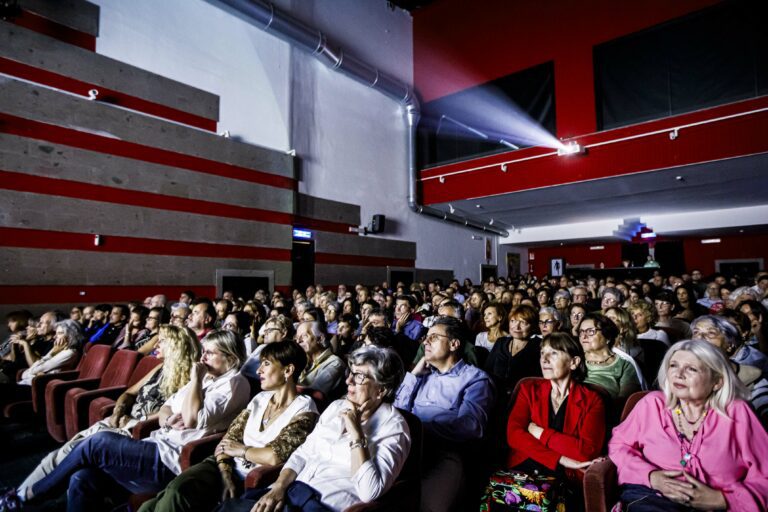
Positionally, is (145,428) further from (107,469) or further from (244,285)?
(244,285)

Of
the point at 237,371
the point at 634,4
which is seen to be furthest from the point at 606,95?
the point at 237,371

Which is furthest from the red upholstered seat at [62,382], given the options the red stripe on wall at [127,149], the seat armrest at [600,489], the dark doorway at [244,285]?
the dark doorway at [244,285]

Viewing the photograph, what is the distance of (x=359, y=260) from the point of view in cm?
944

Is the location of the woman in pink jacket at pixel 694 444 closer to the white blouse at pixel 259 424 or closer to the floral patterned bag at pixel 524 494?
the floral patterned bag at pixel 524 494

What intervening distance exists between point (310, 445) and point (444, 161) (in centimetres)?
963

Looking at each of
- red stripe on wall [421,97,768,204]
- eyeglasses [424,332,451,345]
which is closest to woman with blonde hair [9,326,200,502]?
eyeglasses [424,332,451,345]

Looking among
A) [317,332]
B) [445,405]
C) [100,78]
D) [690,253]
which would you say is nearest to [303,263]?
[100,78]

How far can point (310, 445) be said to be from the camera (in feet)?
5.48

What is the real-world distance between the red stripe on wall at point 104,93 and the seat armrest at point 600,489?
704 centimetres

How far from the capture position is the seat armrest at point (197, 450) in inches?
73.5

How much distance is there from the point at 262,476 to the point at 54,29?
6681 mm

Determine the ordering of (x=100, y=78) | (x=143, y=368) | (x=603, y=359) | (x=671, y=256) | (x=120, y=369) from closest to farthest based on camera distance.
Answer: (x=603, y=359), (x=143, y=368), (x=120, y=369), (x=100, y=78), (x=671, y=256)

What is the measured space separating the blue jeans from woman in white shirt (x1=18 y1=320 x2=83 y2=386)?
81.1 inches

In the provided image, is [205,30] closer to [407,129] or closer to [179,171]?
[179,171]
